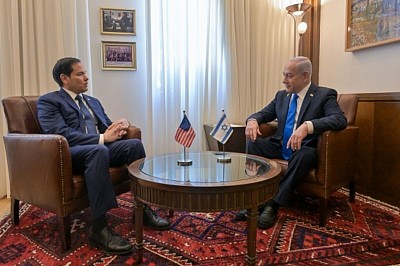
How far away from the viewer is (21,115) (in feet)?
6.67

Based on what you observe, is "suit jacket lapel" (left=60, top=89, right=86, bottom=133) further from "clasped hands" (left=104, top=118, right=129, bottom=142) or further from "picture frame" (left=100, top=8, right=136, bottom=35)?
"picture frame" (left=100, top=8, right=136, bottom=35)

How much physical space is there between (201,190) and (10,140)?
1265 millimetres

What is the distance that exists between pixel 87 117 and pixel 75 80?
27cm

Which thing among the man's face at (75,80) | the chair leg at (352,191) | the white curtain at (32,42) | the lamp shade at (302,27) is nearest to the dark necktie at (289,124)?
the chair leg at (352,191)

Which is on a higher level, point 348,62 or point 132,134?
point 348,62

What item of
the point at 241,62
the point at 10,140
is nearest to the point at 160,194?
the point at 10,140

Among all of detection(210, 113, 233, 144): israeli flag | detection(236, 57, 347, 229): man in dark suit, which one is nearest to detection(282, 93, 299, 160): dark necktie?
detection(236, 57, 347, 229): man in dark suit

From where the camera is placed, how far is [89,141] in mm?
1984

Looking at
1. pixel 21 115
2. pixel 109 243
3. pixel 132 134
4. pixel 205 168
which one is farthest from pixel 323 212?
pixel 21 115

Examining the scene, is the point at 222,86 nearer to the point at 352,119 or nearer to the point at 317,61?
the point at 317,61

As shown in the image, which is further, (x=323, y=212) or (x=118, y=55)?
(x=118, y=55)

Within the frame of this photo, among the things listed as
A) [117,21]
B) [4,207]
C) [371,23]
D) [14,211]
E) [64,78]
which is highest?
[117,21]

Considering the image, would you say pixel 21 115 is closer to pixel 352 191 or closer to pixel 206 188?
pixel 206 188

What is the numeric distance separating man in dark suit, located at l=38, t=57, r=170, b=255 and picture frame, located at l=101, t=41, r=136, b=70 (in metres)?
0.84
